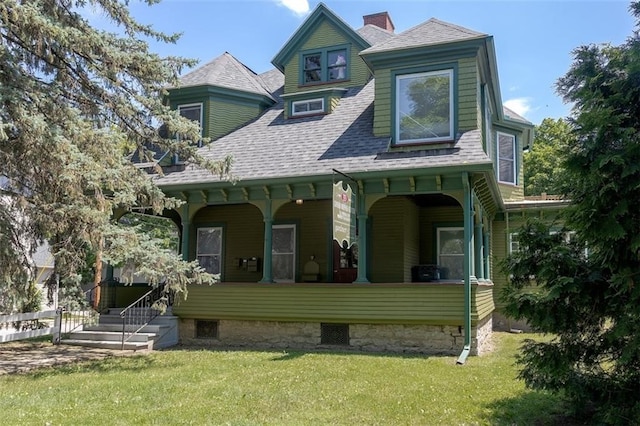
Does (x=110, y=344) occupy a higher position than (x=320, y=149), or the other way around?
(x=320, y=149)

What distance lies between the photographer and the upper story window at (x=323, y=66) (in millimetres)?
14945

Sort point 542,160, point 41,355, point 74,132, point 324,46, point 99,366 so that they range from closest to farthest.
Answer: point 74,132, point 99,366, point 41,355, point 324,46, point 542,160

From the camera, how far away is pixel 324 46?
1499cm

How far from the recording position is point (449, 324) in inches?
393

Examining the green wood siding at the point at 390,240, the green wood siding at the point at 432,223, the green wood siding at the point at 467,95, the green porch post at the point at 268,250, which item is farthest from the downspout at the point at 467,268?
the green porch post at the point at 268,250

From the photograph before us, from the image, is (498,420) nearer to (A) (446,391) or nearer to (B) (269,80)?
(A) (446,391)

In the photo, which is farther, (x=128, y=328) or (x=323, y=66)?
(x=323, y=66)

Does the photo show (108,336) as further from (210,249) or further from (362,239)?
(362,239)

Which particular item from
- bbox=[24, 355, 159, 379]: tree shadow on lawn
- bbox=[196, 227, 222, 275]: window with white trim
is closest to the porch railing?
bbox=[24, 355, 159, 379]: tree shadow on lawn

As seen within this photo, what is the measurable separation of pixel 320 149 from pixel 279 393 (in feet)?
21.6

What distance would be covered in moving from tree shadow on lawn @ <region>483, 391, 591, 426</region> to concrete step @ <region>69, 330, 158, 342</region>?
7.62m

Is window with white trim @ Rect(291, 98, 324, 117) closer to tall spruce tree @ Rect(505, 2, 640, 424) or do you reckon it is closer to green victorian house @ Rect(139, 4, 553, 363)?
green victorian house @ Rect(139, 4, 553, 363)

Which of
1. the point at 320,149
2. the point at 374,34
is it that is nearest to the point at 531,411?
the point at 320,149

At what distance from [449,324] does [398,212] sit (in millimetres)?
3456
